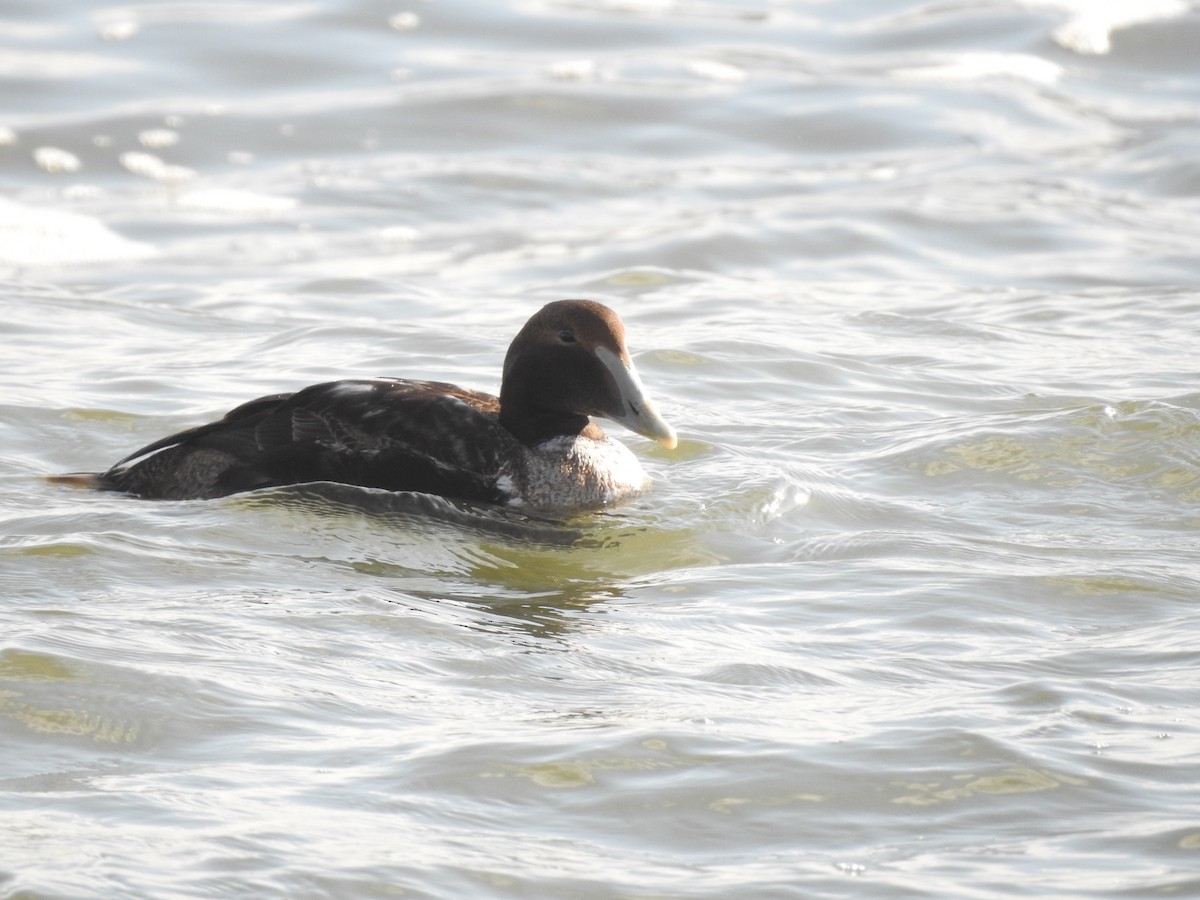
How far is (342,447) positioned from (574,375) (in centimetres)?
95

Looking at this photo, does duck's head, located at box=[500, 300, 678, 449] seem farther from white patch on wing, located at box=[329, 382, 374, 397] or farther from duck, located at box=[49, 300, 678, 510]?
Answer: white patch on wing, located at box=[329, 382, 374, 397]

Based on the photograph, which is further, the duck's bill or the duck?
the duck's bill

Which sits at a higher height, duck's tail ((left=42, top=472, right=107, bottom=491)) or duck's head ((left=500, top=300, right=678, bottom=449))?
duck's head ((left=500, top=300, right=678, bottom=449))

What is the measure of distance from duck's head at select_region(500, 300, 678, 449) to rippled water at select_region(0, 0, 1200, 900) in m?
0.43

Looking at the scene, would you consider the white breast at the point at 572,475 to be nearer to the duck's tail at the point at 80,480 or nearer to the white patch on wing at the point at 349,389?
the white patch on wing at the point at 349,389

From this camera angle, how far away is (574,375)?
22.9 feet

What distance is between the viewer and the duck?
22.3 ft

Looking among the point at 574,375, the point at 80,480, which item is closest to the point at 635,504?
the point at 574,375

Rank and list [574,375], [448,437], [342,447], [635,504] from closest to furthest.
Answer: [342,447], [448,437], [574,375], [635,504]

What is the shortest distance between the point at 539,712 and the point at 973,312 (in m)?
6.18

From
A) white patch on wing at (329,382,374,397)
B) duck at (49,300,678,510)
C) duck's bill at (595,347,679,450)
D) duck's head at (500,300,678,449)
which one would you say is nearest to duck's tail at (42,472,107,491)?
duck at (49,300,678,510)

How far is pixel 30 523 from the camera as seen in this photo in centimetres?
649

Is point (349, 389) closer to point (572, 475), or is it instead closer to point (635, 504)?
point (572, 475)


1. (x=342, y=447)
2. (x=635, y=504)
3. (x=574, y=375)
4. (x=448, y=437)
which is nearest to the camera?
(x=342, y=447)
